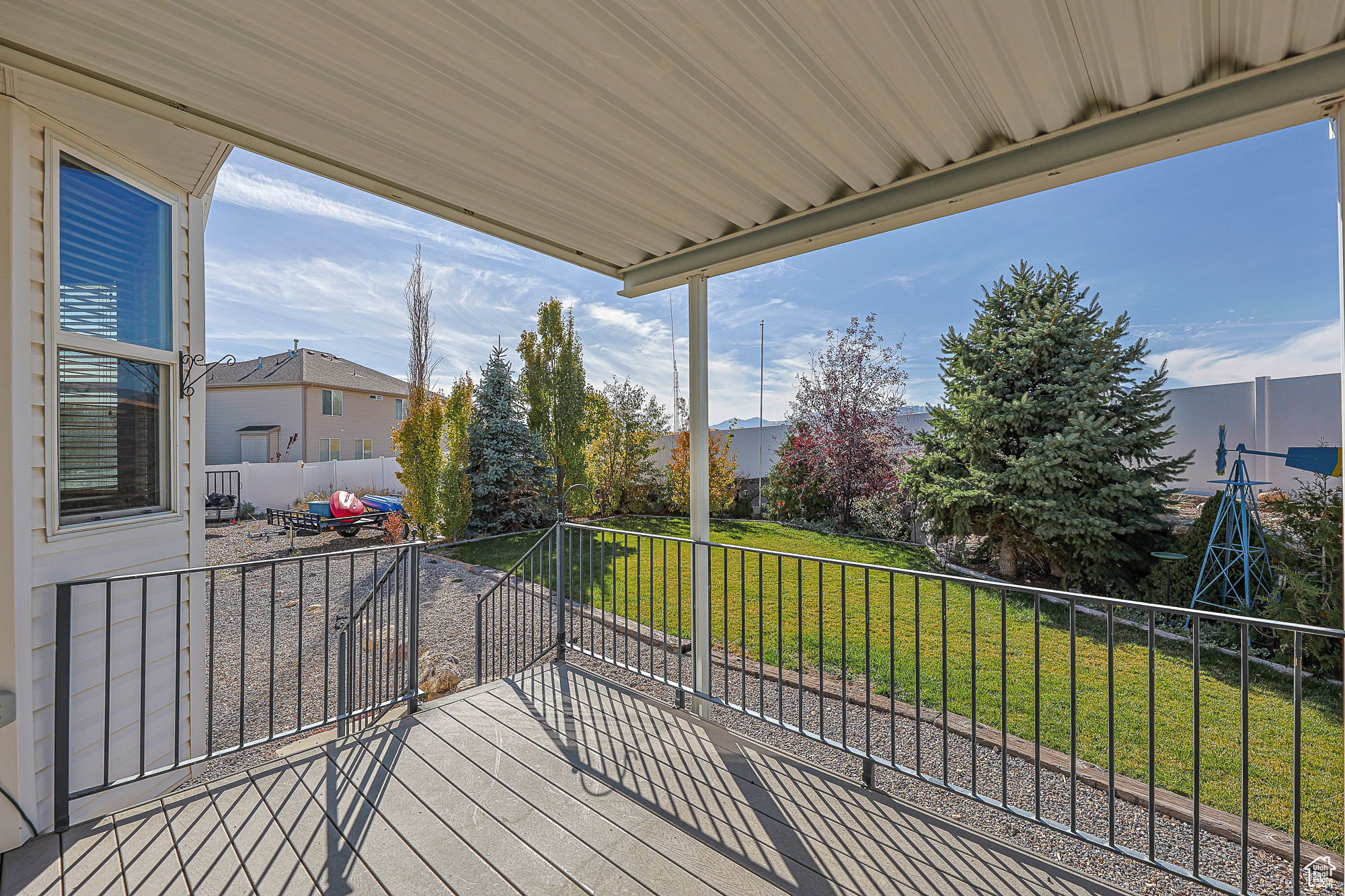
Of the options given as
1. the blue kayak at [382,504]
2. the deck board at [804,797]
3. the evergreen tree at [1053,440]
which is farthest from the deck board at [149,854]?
the blue kayak at [382,504]

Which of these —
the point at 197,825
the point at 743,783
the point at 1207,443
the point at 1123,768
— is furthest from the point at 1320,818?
the point at 1207,443

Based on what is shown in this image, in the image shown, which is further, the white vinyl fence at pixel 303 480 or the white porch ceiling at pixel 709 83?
the white vinyl fence at pixel 303 480

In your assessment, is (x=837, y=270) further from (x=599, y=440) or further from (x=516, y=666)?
(x=516, y=666)

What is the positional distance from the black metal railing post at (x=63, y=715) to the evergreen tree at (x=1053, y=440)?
6.75 metres

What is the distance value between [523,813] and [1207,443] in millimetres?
8235

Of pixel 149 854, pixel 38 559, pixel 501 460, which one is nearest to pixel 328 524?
pixel 501 460

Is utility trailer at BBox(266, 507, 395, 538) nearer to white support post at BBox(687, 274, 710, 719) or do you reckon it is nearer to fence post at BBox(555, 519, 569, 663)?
fence post at BBox(555, 519, 569, 663)

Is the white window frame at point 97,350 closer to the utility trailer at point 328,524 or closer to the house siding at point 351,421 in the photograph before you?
the utility trailer at point 328,524

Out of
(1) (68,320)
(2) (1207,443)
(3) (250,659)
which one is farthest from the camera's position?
(2) (1207,443)

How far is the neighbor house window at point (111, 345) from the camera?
217 centimetres

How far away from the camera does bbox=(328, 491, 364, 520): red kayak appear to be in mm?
9086

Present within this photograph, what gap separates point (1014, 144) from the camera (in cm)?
181

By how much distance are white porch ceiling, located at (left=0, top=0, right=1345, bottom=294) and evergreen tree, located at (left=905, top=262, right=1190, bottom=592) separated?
4650mm

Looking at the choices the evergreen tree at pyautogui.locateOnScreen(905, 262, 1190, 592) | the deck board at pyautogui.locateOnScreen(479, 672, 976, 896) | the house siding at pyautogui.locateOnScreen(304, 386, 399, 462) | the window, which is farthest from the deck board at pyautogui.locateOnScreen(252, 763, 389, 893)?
the house siding at pyautogui.locateOnScreen(304, 386, 399, 462)
